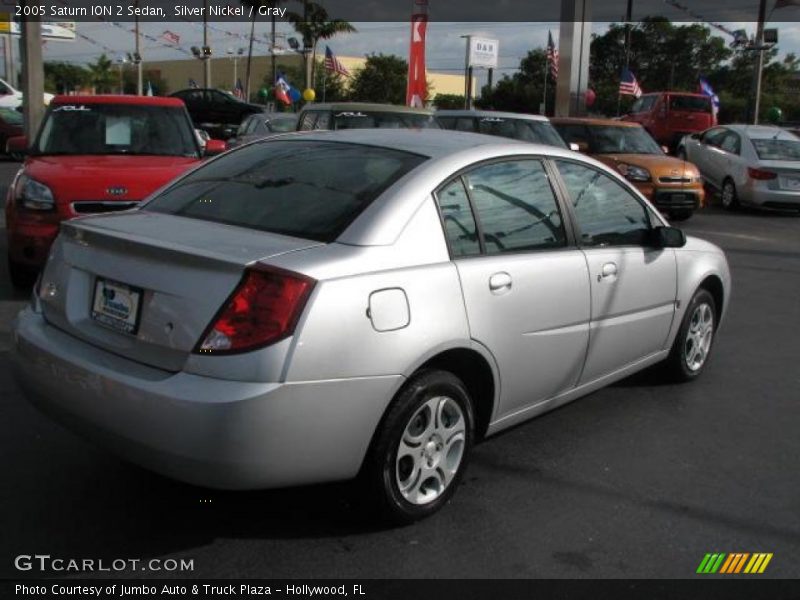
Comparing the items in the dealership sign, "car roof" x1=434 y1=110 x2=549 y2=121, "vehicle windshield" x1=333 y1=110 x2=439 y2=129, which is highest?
the dealership sign

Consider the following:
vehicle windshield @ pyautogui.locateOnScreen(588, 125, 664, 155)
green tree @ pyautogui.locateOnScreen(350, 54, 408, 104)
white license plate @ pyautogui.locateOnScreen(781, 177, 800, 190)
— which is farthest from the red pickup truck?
green tree @ pyautogui.locateOnScreen(350, 54, 408, 104)

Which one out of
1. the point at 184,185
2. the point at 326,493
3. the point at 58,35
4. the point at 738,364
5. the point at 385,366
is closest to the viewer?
the point at 385,366

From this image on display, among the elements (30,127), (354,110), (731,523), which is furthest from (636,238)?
(30,127)

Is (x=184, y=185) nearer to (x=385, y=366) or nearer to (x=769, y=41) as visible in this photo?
(x=385, y=366)

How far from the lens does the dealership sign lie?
92.3ft

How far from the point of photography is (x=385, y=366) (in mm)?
3148

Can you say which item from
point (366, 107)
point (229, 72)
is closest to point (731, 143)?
point (366, 107)

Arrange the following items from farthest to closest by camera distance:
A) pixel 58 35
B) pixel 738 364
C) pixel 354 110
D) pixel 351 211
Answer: pixel 58 35 < pixel 354 110 < pixel 738 364 < pixel 351 211

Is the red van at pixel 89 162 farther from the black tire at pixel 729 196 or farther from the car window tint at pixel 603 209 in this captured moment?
the black tire at pixel 729 196

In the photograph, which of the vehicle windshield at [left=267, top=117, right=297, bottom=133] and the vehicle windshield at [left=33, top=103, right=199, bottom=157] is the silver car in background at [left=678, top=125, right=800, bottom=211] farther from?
the vehicle windshield at [left=33, top=103, right=199, bottom=157]

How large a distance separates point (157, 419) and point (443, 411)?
1.17 metres

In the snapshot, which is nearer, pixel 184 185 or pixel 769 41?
pixel 184 185

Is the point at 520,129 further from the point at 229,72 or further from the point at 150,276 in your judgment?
the point at 229,72

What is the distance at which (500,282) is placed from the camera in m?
3.71
